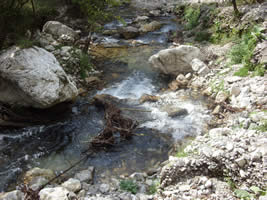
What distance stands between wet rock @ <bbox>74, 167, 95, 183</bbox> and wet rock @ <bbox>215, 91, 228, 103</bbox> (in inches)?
193

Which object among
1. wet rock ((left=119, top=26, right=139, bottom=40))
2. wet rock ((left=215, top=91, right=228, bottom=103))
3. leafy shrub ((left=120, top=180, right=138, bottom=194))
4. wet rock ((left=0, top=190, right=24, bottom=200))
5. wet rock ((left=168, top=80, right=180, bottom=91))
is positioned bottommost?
leafy shrub ((left=120, top=180, right=138, bottom=194))

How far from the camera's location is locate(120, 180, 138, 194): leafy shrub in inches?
205

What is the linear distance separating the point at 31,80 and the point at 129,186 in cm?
453

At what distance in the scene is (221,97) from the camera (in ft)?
26.6

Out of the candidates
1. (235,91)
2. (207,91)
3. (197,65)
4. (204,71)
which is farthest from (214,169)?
(197,65)

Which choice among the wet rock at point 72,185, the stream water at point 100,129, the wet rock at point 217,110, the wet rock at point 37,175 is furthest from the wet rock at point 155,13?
the wet rock at point 72,185

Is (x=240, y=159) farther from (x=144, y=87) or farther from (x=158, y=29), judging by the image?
(x=158, y=29)

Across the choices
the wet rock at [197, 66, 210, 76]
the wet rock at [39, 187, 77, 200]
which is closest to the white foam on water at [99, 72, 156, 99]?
the wet rock at [197, 66, 210, 76]

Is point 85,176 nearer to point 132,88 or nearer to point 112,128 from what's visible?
point 112,128

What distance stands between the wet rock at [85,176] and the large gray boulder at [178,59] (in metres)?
6.53

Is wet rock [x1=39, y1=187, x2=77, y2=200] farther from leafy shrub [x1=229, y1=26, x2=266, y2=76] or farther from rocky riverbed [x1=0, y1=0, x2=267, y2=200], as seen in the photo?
leafy shrub [x1=229, y1=26, x2=266, y2=76]

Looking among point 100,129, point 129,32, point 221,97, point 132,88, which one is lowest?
point 100,129

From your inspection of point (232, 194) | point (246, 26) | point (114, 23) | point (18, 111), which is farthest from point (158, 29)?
point (232, 194)

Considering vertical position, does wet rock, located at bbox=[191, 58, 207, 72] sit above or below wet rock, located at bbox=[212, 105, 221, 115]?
above
